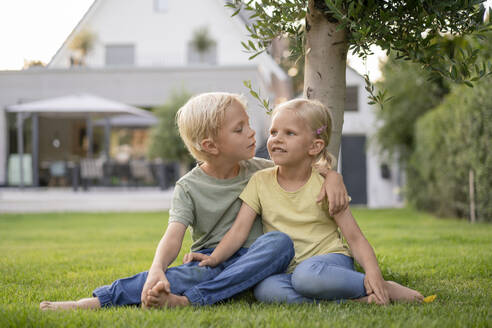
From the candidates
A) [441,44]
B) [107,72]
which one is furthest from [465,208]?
[107,72]

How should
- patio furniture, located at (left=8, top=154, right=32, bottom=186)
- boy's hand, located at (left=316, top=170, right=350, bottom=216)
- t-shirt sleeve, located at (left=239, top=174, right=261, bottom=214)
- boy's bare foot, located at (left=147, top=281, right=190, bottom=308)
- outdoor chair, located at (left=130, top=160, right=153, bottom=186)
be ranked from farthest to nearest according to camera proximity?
patio furniture, located at (left=8, top=154, right=32, bottom=186) → outdoor chair, located at (left=130, top=160, right=153, bottom=186) → t-shirt sleeve, located at (left=239, top=174, right=261, bottom=214) → boy's hand, located at (left=316, top=170, right=350, bottom=216) → boy's bare foot, located at (left=147, top=281, right=190, bottom=308)

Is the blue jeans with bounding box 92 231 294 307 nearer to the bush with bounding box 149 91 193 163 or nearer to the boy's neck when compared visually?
the boy's neck

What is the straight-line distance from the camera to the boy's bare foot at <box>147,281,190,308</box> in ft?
8.02

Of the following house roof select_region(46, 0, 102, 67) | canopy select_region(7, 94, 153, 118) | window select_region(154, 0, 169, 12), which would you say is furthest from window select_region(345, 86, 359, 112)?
house roof select_region(46, 0, 102, 67)

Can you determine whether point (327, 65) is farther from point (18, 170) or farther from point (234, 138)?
point (18, 170)

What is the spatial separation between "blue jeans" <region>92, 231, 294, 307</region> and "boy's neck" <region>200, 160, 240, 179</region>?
558 millimetres

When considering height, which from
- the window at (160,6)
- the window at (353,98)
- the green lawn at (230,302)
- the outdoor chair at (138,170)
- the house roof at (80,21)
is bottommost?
the green lawn at (230,302)

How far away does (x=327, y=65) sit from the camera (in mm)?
3322

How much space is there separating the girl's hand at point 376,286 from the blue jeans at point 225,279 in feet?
1.26

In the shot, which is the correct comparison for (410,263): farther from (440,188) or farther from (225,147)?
(440,188)

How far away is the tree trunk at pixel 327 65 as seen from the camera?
328 centimetres

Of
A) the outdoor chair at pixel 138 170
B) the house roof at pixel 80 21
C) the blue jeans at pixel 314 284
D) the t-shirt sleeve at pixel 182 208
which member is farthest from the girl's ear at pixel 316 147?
the house roof at pixel 80 21

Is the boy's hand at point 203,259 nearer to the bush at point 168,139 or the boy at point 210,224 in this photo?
the boy at point 210,224

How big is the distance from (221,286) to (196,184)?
0.61 metres
